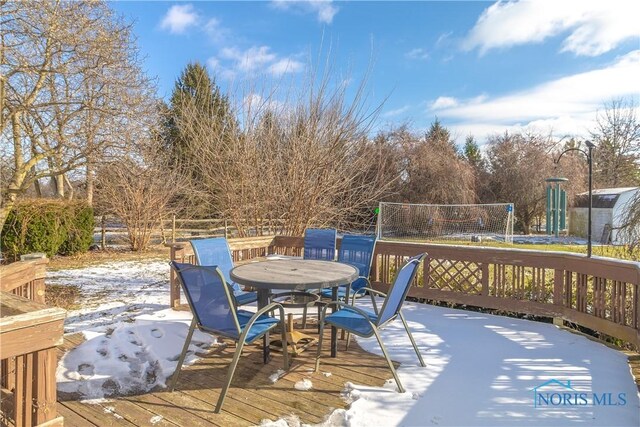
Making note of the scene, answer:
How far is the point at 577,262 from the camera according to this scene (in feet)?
12.3

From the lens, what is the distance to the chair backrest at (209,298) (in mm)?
2305

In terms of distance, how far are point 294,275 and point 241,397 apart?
3.20ft

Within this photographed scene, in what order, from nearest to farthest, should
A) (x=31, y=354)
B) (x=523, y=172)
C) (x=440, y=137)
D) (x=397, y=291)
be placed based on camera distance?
(x=31, y=354) < (x=397, y=291) < (x=523, y=172) < (x=440, y=137)

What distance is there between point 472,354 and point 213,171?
206 inches

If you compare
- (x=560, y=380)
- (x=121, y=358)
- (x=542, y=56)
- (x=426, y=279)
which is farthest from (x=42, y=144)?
(x=542, y=56)

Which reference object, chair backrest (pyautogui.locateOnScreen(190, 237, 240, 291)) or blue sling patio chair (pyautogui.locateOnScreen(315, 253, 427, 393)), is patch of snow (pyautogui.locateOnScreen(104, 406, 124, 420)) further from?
chair backrest (pyautogui.locateOnScreen(190, 237, 240, 291))

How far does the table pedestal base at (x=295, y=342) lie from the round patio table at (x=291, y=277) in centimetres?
27

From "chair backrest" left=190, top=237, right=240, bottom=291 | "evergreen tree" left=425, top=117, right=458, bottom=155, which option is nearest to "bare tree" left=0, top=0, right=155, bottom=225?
"chair backrest" left=190, top=237, right=240, bottom=291

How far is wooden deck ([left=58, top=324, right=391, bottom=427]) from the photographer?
2.12m

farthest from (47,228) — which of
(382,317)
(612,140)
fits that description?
(612,140)

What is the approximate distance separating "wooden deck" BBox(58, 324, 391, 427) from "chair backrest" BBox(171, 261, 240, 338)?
43cm

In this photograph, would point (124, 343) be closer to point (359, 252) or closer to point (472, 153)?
point (359, 252)

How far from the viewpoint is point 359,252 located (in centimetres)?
432

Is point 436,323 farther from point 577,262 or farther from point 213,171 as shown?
point 213,171
